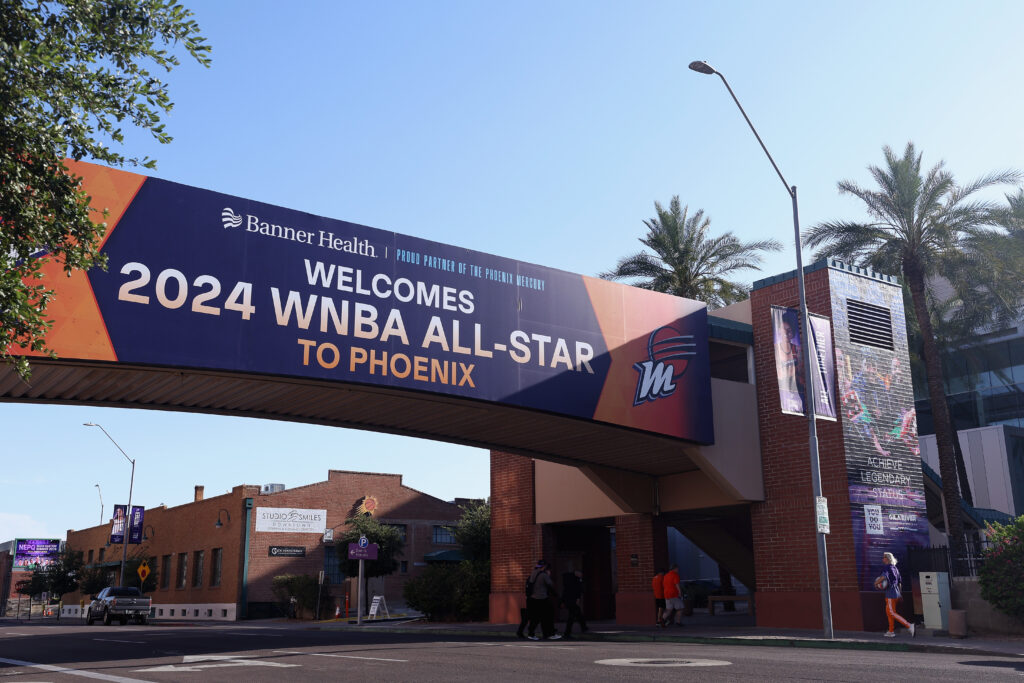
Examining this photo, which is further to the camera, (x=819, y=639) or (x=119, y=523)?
(x=119, y=523)

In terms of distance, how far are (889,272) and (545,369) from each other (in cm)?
1840

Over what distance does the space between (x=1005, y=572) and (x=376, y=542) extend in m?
37.0

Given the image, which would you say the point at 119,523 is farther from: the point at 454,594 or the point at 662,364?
the point at 662,364

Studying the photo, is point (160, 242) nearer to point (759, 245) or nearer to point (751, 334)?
point (751, 334)

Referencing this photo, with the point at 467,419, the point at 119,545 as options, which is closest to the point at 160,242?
the point at 467,419

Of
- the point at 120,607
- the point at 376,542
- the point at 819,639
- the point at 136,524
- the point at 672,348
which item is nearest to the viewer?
the point at 819,639

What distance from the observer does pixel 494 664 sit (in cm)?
1350

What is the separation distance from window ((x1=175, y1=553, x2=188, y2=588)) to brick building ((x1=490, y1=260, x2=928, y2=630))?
131 feet

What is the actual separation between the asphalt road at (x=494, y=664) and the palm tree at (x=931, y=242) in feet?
61.6

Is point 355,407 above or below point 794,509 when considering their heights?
above

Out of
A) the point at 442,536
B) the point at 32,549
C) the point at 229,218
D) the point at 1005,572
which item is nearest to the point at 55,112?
the point at 229,218

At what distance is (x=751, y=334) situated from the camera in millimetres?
25688

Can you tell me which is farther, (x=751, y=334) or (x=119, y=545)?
(x=119, y=545)

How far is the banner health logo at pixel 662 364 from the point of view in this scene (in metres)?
23.0
